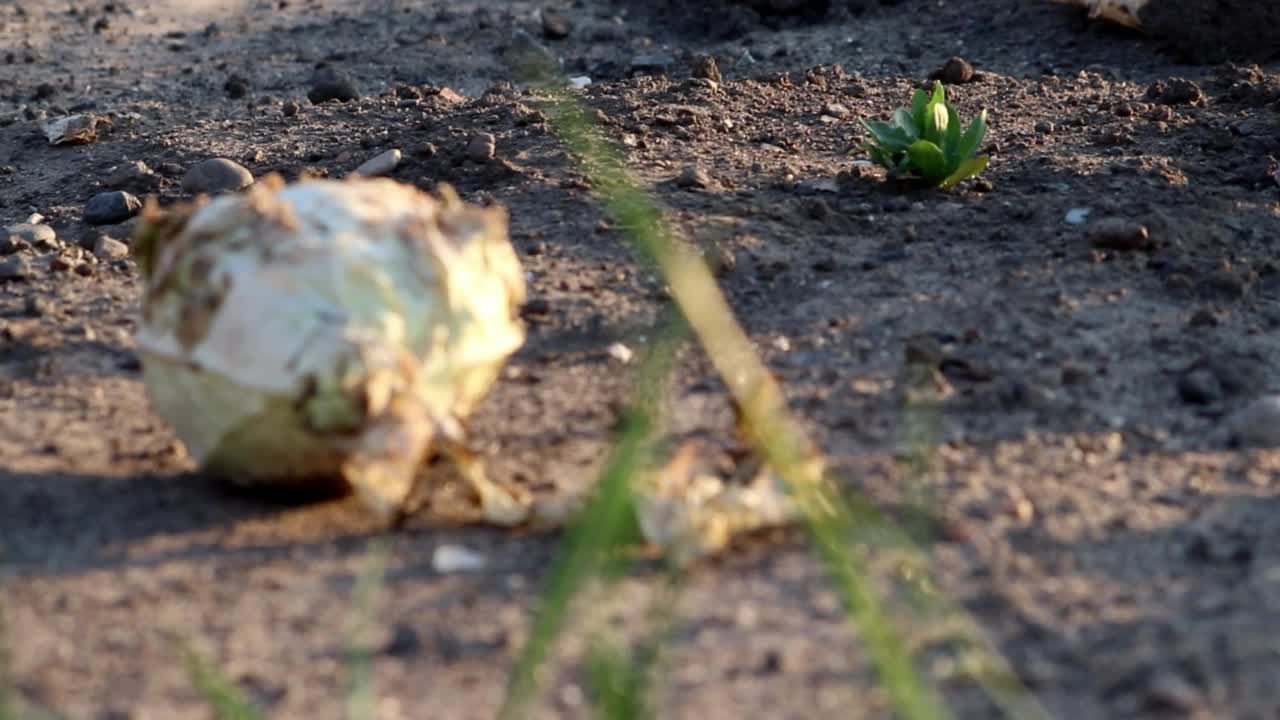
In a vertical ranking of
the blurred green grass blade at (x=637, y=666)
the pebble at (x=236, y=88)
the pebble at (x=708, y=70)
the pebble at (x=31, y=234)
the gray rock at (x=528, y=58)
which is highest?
the blurred green grass blade at (x=637, y=666)

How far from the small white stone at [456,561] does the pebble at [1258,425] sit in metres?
1.42

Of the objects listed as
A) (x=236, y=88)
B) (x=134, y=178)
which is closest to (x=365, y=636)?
(x=134, y=178)

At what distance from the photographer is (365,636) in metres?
2.37

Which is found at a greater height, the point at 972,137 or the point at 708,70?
the point at 972,137

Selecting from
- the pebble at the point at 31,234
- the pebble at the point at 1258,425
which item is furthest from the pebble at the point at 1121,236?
the pebble at the point at 31,234

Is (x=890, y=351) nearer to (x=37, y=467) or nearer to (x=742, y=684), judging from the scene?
(x=742, y=684)

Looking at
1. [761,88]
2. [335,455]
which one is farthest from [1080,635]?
[761,88]

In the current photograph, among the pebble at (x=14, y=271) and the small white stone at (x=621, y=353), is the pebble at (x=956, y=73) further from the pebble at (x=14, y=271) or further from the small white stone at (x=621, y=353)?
the pebble at (x=14, y=271)

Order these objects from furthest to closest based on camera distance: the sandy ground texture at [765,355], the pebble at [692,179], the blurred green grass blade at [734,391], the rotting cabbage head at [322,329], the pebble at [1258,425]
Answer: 1. the pebble at [692,179]
2. the pebble at [1258,425]
3. the rotting cabbage head at [322,329]
4. the sandy ground texture at [765,355]
5. the blurred green grass blade at [734,391]

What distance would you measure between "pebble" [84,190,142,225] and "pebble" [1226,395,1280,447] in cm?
284

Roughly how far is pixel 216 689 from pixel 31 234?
2779 mm

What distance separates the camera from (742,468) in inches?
112

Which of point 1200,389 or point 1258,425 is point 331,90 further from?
point 1258,425

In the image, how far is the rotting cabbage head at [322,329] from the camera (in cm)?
257
